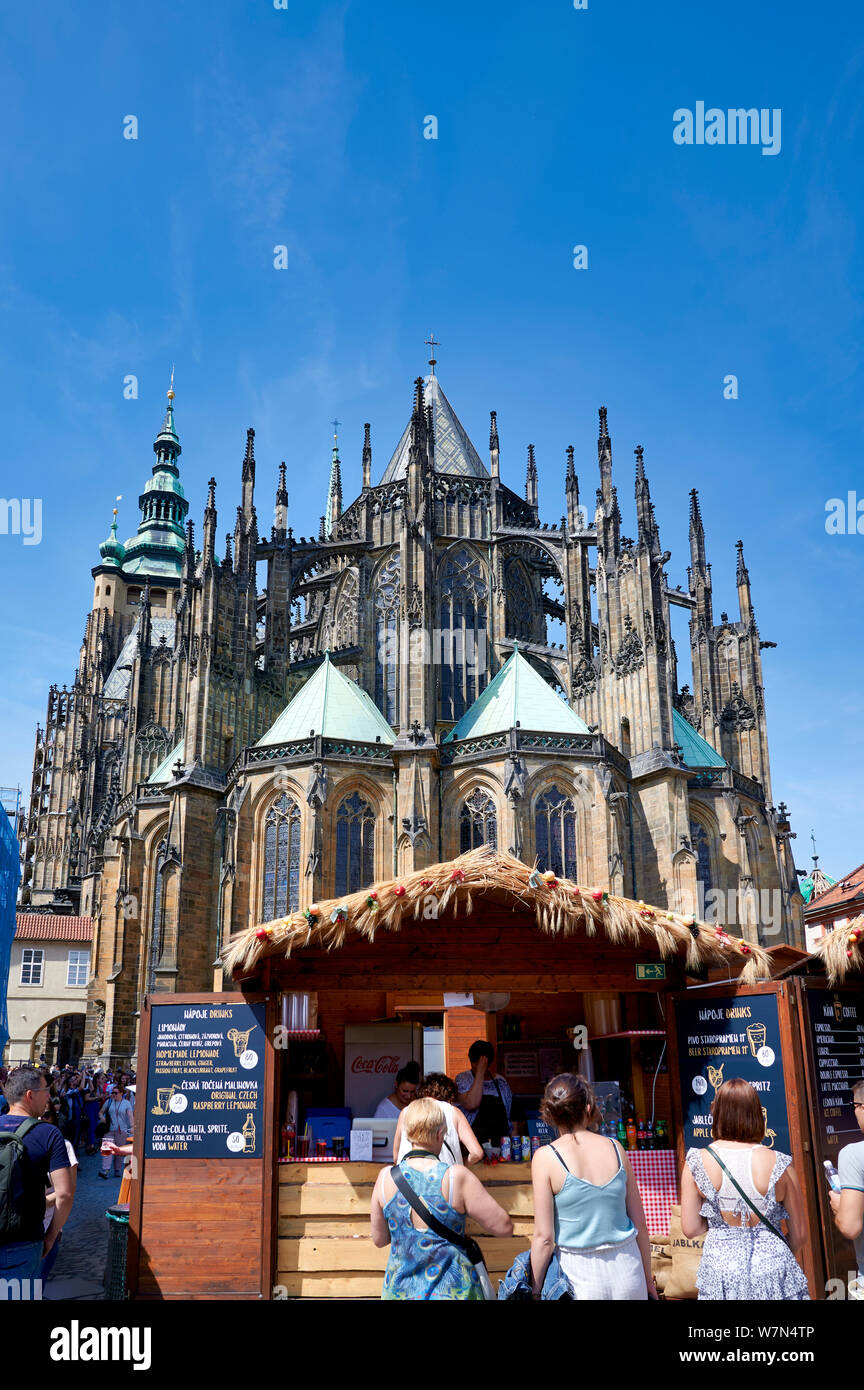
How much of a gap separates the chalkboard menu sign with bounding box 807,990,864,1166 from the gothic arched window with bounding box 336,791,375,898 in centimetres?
2325

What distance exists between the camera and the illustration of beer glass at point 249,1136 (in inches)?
335

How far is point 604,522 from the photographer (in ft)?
117

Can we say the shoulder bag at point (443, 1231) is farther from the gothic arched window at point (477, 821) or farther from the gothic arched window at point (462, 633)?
the gothic arched window at point (462, 633)

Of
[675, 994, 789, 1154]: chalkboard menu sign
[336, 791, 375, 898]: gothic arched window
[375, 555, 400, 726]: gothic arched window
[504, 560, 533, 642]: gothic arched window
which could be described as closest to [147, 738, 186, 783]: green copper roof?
[375, 555, 400, 726]: gothic arched window

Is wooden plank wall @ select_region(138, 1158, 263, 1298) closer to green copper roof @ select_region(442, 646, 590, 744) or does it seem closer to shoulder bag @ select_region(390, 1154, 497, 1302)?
shoulder bag @ select_region(390, 1154, 497, 1302)

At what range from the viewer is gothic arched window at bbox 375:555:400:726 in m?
37.0

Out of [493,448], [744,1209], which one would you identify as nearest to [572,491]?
[493,448]

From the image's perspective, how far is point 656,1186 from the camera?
29.8 feet

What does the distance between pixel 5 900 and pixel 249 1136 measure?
57.3ft

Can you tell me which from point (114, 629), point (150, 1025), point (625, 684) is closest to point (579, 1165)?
point (150, 1025)

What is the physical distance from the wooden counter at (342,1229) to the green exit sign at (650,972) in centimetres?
188

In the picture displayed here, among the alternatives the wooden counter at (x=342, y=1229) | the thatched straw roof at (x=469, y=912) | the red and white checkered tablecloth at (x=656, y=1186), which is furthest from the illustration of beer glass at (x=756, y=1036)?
the wooden counter at (x=342, y=1229)

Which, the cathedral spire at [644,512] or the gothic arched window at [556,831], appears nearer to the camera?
the gothic arched window at [556,831]

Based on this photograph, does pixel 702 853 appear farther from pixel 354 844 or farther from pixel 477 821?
pixel 354 844
